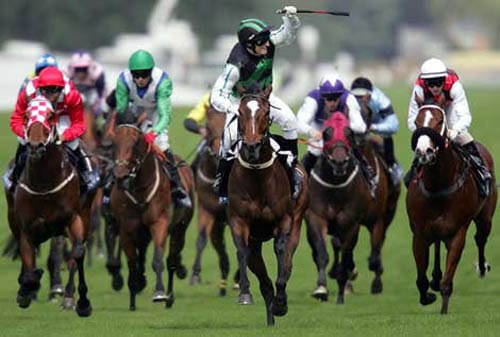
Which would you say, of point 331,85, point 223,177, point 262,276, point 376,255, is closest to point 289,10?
point 223,177

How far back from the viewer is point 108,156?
20.6m

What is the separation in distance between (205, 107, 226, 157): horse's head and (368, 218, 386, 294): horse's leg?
2037mm

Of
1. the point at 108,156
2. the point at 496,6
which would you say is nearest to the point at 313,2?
the point at 496,6

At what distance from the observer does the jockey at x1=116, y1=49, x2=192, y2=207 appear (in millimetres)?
16812

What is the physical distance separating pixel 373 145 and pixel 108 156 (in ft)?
10.9

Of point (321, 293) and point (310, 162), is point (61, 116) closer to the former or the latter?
point (321, 293)

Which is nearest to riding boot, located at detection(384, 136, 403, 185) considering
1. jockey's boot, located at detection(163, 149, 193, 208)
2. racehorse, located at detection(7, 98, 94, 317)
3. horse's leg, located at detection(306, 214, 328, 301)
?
Answer: horse's leg, located at detection(306, 214, 328, 301)

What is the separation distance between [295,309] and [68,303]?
2.31 metres

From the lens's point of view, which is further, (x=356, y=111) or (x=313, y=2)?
(x=313, y=2)

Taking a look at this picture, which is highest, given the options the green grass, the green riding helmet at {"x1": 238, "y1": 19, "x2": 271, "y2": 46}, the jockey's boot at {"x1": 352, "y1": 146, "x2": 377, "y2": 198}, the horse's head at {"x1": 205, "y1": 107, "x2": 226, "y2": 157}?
the green riding helmet at {"x1": 238, "y1": 19, "x2": 271, "y2": 46}

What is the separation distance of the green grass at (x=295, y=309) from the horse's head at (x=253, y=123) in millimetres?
1474

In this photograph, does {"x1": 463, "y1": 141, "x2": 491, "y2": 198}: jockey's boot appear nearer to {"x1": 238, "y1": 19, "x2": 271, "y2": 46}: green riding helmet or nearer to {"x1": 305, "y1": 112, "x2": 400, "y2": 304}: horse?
{"x1": 305, "y1": 112, "x2": 400, "y2": 304}: horse

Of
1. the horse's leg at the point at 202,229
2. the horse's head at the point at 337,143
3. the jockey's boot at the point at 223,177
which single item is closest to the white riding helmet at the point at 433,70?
the jockey's boot at the point at 223,177

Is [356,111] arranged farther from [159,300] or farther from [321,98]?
[159,300]
